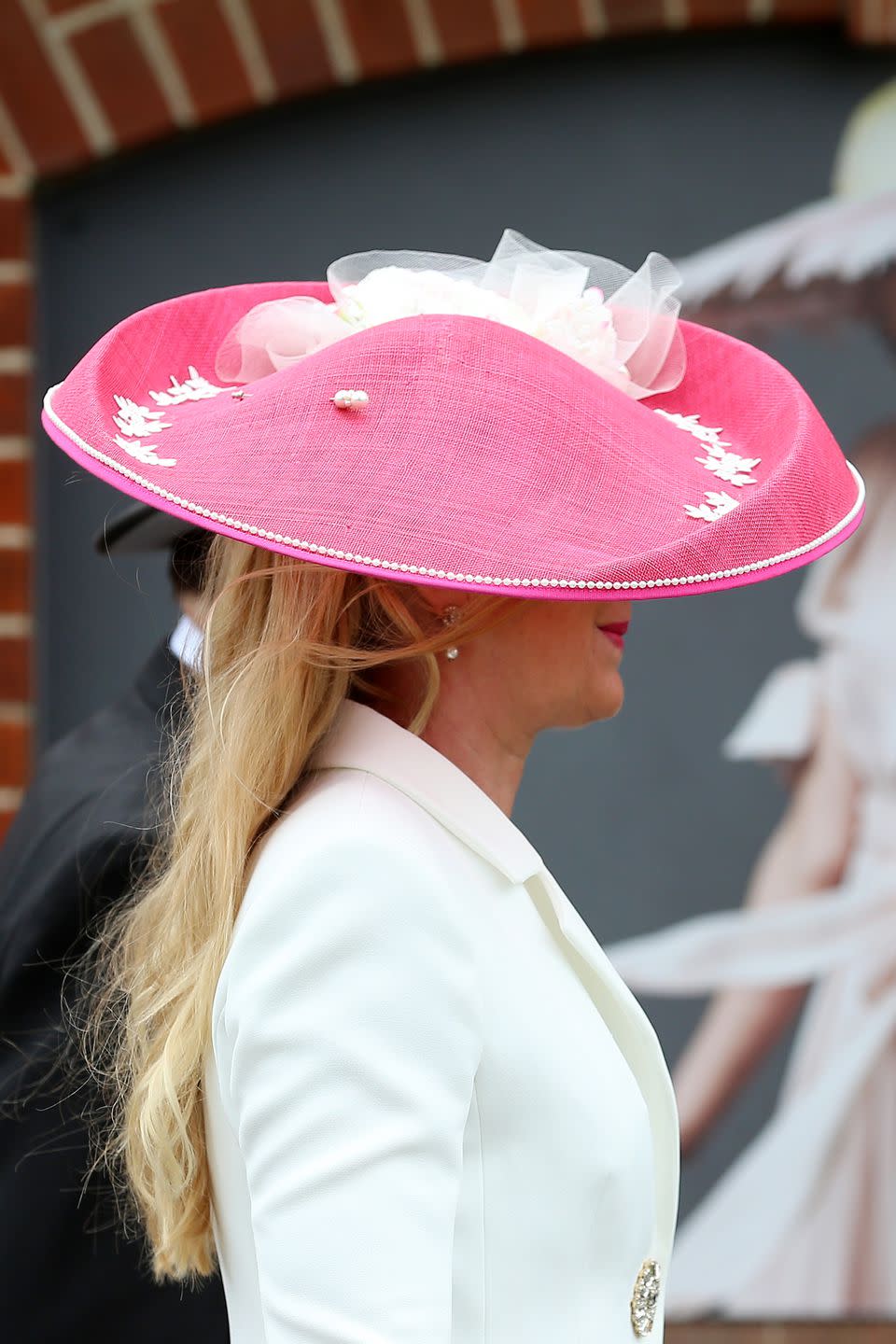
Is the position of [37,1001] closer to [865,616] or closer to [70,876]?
[70,876]

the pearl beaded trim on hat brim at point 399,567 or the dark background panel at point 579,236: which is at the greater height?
the pearl beaded trim on hat brim at point 399,567

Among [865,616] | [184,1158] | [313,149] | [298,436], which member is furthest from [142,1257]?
[313,149]

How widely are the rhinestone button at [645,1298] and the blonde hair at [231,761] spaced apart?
340 mm

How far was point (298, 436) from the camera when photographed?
1106 millimetres

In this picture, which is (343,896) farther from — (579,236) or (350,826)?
(579,236)

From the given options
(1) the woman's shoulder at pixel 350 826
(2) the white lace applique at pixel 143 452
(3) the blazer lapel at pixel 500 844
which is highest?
(2) the white lace applique at pixel 143 452

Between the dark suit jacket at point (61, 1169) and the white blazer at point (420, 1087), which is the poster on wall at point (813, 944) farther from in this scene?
the white blazer at point (420, 1087)

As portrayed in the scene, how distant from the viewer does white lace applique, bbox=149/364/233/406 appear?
1269 mm

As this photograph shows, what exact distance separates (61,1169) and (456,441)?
99cm

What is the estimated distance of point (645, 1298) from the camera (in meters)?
1.18

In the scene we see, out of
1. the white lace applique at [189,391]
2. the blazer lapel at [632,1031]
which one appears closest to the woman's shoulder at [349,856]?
the blazer lapel at [632,1031]

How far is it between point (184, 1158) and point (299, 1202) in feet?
0.90

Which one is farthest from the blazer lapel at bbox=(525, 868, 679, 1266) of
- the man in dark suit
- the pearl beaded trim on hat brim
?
the man in dark suit

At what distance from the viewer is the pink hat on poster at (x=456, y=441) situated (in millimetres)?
1049
